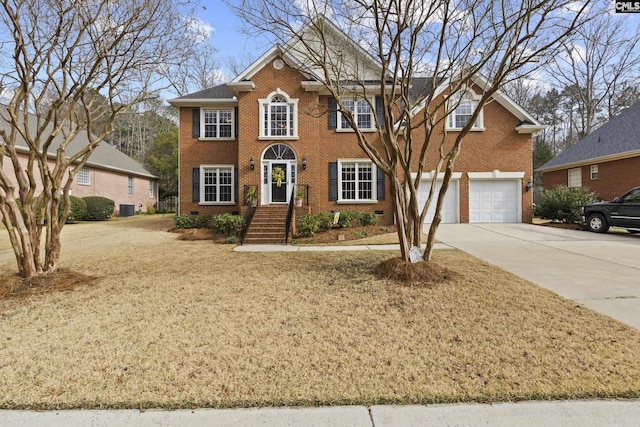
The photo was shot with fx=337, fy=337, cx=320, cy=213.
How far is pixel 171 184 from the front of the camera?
33062 millimetres

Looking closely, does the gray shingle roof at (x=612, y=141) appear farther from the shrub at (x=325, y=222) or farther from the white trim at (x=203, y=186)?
the white trim at (x=203, y=186)

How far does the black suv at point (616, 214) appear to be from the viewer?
1158 centimetres

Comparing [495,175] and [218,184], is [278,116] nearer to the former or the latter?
[218,184]

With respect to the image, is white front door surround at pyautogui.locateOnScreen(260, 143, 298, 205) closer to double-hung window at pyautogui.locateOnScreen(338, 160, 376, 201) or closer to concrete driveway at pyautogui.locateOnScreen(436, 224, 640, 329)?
double-hung window at pyautogui.locateOnScreen(338, 160, 376, 201)

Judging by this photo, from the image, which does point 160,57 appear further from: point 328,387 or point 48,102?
point 328,387

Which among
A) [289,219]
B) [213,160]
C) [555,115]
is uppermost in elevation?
[555,115]

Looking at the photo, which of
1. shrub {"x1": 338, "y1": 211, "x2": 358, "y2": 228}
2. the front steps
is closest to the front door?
the front steps

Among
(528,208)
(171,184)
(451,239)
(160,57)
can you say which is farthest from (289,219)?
(171,184)

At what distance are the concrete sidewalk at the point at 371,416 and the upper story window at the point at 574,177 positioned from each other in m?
23.4

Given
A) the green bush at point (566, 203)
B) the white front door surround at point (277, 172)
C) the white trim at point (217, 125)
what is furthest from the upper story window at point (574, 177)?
the white trim at point (217, 125)

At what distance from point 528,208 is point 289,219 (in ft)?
37.5

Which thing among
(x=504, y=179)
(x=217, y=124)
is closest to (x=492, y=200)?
(x=504, y=179)

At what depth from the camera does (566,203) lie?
14992 mm

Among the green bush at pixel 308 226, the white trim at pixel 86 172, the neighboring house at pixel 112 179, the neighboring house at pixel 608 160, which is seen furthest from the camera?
the neighboring house at pixel 112 179
